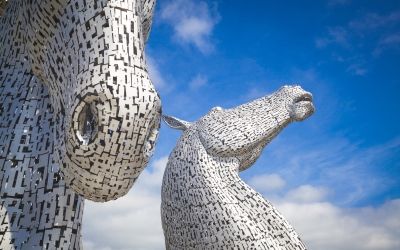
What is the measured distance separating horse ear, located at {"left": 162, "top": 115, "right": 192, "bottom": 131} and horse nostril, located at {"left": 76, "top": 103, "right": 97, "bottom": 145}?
458 cm

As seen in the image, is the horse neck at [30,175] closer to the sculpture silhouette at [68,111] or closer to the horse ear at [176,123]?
the sculpture silhouette at [68,111]

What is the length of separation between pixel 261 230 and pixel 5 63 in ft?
11.8

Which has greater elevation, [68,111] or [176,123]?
[176,123]

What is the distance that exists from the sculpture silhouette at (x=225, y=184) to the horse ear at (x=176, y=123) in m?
0.30

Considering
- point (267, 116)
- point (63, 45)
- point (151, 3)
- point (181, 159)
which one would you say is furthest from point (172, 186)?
point (63, 45)

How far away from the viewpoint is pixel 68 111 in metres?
0.87

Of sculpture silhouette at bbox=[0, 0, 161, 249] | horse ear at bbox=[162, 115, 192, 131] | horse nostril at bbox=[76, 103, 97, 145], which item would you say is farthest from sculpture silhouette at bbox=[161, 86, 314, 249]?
horse nostril at bbox=[76, 103, 97, 145]

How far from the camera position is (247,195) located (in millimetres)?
4738

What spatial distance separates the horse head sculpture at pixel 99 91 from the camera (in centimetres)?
83

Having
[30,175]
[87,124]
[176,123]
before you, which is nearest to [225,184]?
[176,123]

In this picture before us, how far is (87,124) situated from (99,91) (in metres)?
0.09

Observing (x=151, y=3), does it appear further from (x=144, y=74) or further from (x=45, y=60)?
(x=144, y=74)

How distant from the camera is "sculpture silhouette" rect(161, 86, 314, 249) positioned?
14.4 feet

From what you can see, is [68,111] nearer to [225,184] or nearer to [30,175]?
[30,175]
